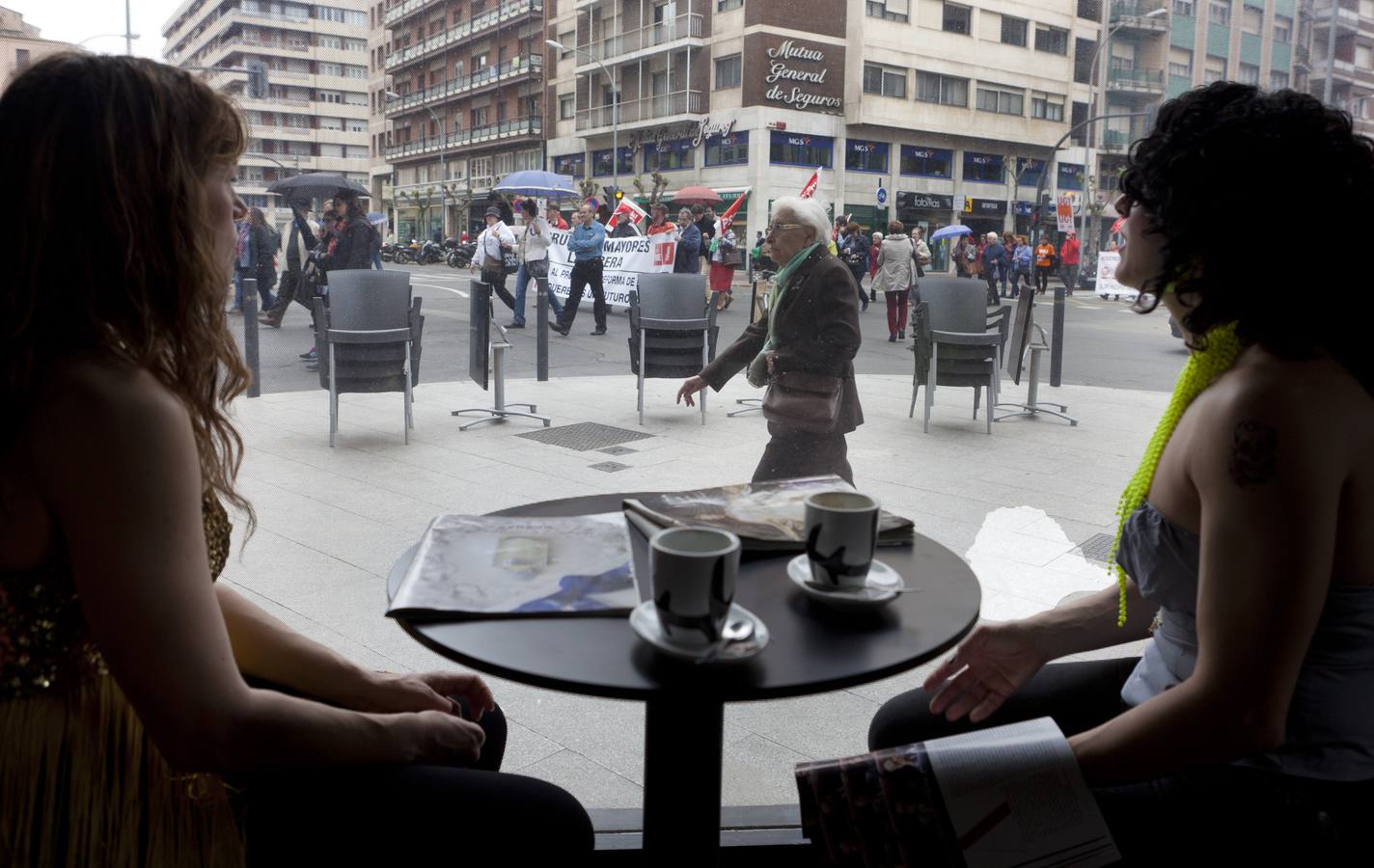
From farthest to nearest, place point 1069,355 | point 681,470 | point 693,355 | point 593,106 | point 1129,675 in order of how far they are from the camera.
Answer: point 593,106 < point 1069,355 < point 693,355 < point 681,470 < point 1129,675

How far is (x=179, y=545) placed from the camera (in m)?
0.89

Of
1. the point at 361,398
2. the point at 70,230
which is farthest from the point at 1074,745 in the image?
the point at 361,398

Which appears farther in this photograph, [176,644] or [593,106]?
[593,106]

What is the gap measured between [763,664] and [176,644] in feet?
1.71

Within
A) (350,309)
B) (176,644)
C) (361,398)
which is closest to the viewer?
(176,644)

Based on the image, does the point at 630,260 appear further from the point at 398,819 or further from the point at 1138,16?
the point at 398,819

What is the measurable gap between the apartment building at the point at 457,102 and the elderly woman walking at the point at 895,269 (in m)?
20.4

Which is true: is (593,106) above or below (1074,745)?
above

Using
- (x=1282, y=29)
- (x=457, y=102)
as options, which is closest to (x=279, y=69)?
(x=1282, y=29)

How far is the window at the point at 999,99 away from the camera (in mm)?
10133

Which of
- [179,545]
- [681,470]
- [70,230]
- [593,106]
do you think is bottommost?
[681,470]

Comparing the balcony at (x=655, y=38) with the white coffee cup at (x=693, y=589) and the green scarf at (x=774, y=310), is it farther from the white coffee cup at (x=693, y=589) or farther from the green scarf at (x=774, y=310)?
the white coffee cup at (x=693, y=589)

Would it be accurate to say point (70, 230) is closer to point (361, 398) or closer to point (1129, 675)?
point (1129, 675)

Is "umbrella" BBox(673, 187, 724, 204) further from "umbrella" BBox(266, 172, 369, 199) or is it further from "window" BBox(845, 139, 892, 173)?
"umbrella" BBox(266, 172, 369, 199)
